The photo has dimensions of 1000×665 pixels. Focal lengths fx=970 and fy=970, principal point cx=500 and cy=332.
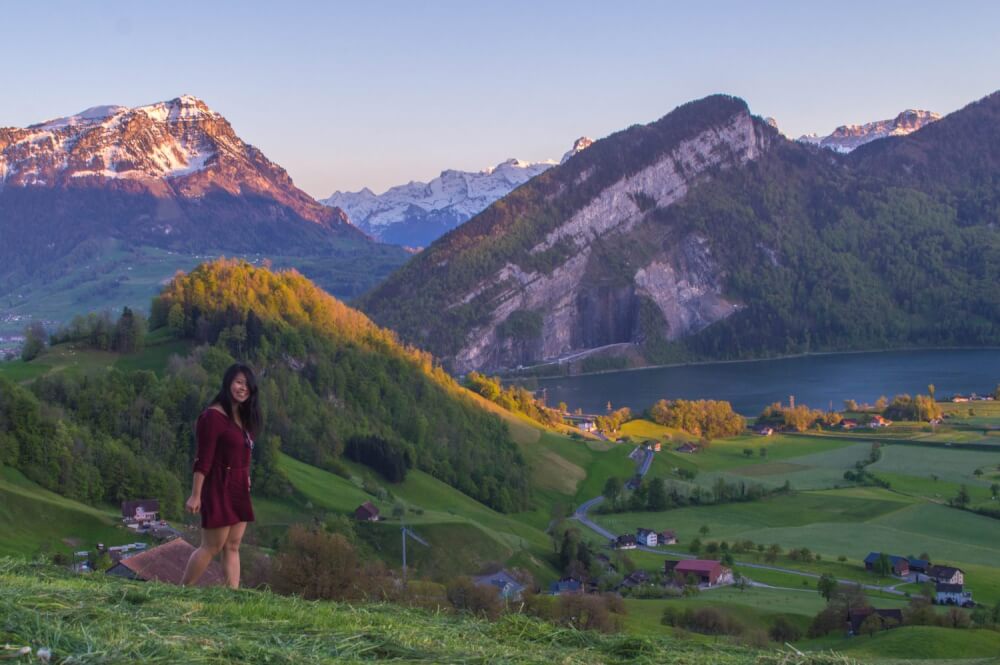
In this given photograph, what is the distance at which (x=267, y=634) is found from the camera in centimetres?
608

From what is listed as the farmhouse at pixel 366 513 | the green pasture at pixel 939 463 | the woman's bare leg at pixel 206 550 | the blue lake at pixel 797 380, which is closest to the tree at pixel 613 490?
the green pasture at pixel 939 463

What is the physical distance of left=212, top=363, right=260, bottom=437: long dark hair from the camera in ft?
26.6

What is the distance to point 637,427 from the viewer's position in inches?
3637

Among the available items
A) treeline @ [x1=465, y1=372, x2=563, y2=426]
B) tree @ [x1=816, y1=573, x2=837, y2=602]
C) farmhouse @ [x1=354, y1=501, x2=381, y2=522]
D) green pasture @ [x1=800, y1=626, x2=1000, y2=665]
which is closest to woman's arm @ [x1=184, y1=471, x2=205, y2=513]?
green pasture @ [x1=800, y1=626, x2=1000, y2=665]

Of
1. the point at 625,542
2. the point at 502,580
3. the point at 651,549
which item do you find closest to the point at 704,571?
the point at 651,549

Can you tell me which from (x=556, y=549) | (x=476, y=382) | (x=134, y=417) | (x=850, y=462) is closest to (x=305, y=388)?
(x=134, y=417)

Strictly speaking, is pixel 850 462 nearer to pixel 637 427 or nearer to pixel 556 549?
pixel 637 427

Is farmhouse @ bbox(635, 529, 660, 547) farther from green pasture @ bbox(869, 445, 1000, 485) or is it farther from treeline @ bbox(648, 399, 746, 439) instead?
treeline @ bbox(648, 399, 746, 439)

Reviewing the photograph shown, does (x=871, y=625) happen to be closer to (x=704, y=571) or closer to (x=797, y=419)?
(x=704, y=571)

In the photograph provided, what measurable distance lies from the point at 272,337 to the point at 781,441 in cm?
4640

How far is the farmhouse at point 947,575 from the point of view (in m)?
38.4

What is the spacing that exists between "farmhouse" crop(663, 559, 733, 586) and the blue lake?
64588 mm

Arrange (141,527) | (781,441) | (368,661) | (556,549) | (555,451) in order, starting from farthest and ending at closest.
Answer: (781,441), (555,451), (556,549), (141,527), (368,661)

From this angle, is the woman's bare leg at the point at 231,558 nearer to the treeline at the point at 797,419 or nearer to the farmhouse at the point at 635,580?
the farmhouse at the point at 635,580
